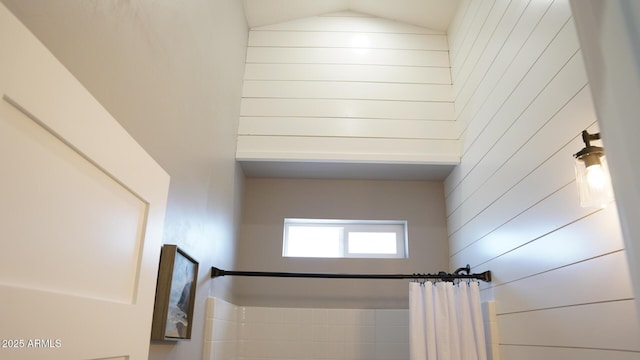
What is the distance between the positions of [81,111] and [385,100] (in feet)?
8.68

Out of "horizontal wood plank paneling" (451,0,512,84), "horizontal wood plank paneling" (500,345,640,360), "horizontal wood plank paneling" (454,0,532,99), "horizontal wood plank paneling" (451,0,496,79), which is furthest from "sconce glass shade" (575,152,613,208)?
"horizontal wood plank paneling" (451,0,496,79)

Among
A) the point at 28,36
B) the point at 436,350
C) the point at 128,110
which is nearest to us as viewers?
the point at 28,36

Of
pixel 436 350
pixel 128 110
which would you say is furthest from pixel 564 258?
pixel 128 110

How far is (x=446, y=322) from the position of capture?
7.77ft

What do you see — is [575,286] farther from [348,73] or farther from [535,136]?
[348,73]

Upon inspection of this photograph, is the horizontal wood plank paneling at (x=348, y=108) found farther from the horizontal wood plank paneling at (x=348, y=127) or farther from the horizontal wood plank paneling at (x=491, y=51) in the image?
the horizontal wood plank paneling at (x=491, y=51)

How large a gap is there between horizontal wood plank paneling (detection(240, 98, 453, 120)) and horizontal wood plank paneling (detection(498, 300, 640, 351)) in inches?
62.4

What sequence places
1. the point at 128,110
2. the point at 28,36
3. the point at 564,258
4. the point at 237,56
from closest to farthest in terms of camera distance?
the point at 28,36 < the point at 128,110 < the point at 564,258 < the point at 237,56

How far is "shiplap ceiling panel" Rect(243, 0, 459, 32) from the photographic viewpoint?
10.6ft

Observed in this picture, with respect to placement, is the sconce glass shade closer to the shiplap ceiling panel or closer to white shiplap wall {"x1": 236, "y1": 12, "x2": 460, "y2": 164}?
white shiplap wall {"x1": 236, "y1": 12, "x2": 460, "y2": 164}

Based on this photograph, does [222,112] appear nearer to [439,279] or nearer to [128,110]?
[128,110]

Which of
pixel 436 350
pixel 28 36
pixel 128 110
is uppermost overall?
pixel 128 110

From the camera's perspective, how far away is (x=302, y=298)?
3.09 m

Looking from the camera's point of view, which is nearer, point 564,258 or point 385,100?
point 564,258
